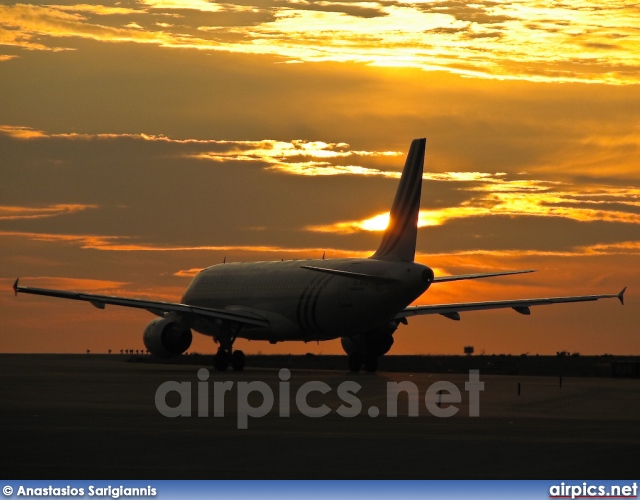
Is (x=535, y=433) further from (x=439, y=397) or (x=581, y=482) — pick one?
(x=439, y=397)

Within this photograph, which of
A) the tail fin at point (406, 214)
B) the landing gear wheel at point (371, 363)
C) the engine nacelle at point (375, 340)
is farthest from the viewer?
the landing gear wheel at point (371, 363)

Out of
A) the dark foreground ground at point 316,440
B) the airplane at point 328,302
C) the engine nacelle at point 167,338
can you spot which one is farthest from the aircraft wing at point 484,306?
the dark foreground ground at point 316,440

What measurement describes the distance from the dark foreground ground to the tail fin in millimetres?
19323

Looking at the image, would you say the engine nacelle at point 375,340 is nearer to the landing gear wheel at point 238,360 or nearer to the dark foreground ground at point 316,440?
the landing gear wheel at point 238,360

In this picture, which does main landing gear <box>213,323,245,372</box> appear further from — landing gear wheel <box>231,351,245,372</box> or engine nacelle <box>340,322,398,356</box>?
engine nacelle <box>340,322,398,356</box>

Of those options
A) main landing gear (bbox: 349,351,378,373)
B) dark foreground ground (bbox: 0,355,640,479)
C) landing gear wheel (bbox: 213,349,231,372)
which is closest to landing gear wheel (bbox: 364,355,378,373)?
main landing gear (bbox: 349,351,378,373)

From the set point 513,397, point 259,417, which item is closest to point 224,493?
point 259,417

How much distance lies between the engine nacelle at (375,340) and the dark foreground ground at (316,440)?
2230cm

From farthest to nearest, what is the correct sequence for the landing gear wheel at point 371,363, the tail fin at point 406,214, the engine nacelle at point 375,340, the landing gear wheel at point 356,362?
the landing gear wheel at point 356,362, the landing gear wheel at point 371,363, the engine nacelle at point 375,340, the tail fin at point 406,214

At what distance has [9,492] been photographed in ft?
50.1

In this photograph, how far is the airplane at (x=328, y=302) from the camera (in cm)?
5453

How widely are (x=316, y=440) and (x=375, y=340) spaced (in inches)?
1455

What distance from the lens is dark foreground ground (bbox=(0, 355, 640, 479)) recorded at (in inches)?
714

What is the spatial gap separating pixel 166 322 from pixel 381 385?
58.7ft
